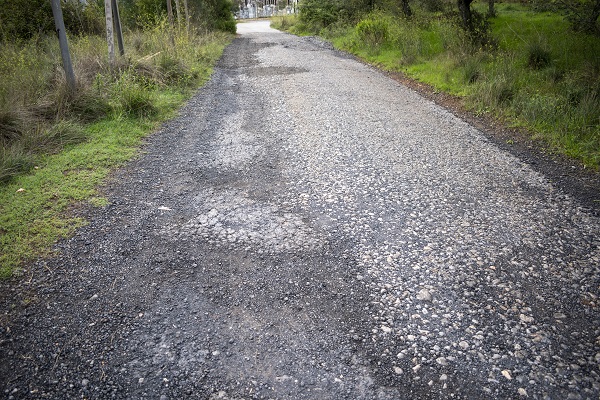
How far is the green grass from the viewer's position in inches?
162

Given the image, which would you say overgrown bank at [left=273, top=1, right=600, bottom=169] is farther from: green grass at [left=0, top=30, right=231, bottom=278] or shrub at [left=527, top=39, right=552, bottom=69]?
green grass at [left=0, top=30, right=231, bottom=278]

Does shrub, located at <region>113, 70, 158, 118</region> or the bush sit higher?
the bush

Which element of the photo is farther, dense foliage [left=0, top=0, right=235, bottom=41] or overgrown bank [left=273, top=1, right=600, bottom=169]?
dense foliage [left=0, top=0, right=235, bottom=41]

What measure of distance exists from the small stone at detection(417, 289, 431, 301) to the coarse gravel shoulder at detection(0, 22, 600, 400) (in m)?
0.02

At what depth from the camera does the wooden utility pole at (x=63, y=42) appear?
21.9ft

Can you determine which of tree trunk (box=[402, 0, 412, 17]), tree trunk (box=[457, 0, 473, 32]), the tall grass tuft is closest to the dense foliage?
the tall grass tuft

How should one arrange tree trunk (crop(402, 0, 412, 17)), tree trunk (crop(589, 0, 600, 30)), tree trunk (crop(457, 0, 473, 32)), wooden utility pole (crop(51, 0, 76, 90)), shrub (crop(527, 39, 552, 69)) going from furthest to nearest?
tree trunk (crop(402, 0, 412, 17)) → tree trunk (crop(457, 0, 473, 32)) → shrub (crop(527, 39, 552, 69)) → tree trunk (crop(589, 0, 600, 30)) → wooden utility pole (crop(51, 0, 76, 90))

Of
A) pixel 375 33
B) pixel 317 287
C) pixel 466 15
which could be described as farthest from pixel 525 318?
pixel 375 33

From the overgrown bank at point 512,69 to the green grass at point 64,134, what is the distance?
6.15 m

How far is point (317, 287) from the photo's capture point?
3.35 metres

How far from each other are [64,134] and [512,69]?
350 inches

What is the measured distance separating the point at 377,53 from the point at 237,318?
13.5 m

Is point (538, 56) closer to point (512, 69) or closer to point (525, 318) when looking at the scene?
point (512, 69)

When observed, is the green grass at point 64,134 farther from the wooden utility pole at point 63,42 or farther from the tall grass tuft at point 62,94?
the wooden utility pole at point 63,42
